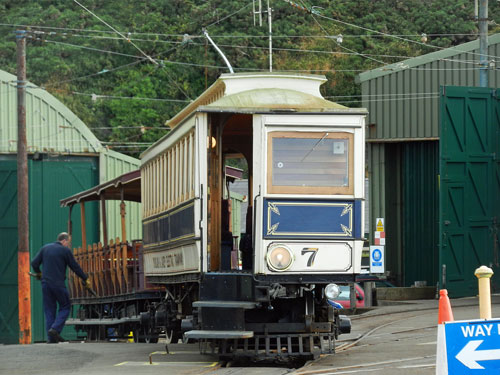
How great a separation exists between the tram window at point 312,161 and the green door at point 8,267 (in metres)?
19.5

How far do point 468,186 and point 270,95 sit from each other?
10.6m

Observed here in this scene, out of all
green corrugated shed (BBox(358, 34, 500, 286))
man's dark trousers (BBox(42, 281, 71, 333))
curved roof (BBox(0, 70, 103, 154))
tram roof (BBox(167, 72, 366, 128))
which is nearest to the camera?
tram roof (BBox(167, 72, 366, 128))

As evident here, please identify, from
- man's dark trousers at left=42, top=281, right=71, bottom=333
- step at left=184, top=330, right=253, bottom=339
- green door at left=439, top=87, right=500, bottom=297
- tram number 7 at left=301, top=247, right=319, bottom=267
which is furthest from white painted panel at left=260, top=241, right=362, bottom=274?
green door at left=439, top=87, right=500, bottom=297

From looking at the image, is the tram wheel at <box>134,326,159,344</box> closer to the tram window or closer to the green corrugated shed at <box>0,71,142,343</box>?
the tram window

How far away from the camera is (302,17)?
55938mm

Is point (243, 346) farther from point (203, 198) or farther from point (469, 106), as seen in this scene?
point (469, 106)

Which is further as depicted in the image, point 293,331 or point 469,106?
point 469,106

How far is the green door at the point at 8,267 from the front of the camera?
31.3 m

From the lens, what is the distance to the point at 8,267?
3147 cm

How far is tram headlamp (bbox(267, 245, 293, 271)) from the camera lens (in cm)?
1249

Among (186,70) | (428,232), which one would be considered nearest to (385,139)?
(428,232)

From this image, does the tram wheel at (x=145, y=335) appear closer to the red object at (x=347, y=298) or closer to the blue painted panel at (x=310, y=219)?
the red object at (x=347, y=298)

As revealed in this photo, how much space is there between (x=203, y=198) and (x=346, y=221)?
162 cm

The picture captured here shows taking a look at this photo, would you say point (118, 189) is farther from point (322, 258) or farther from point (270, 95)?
point (322, 258)
